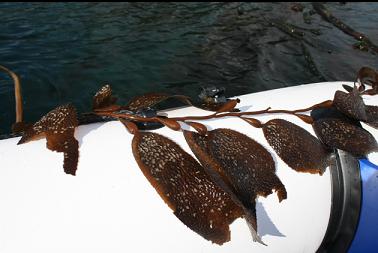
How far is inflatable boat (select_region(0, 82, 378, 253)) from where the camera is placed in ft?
4.03

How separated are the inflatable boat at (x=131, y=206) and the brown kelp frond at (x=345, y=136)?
42 mm

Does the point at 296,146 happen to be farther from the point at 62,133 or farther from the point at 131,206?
the point at 62,133

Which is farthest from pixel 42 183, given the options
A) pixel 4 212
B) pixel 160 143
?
pixel 160 143

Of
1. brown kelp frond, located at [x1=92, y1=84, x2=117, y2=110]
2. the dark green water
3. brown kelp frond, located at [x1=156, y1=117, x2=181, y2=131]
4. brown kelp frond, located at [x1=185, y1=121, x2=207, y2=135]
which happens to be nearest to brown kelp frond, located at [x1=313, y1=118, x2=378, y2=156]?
brown kelp frond, located at [x1=185, y1=121, x2=207, y2=135]

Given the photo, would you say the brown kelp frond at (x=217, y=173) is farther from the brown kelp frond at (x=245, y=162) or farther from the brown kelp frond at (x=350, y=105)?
the brown kelp frond at (x=350, y=105)

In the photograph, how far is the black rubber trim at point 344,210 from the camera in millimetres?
1571

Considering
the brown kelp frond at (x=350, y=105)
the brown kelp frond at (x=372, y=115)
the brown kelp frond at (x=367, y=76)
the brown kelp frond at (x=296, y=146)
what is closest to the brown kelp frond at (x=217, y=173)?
the brown kelp frond at (x=296, y=146)

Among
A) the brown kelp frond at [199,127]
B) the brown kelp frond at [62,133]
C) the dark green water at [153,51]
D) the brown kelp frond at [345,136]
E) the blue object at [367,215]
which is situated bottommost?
the dark green water at [153,51]

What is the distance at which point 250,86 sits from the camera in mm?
4543

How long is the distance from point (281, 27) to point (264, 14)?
1.09 meters

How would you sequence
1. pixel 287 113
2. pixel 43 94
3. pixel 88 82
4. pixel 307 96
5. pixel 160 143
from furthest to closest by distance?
pixel 88 82 < pixel 43 94 < pixel 307 96 < pixel 287 113 < pixel 160 143

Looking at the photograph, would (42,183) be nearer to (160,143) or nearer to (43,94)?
(160,143)

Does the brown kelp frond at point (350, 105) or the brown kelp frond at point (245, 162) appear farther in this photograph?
the brown kelp frond at point (350, 105)

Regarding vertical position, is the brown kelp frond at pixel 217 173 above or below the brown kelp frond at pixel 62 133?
below
